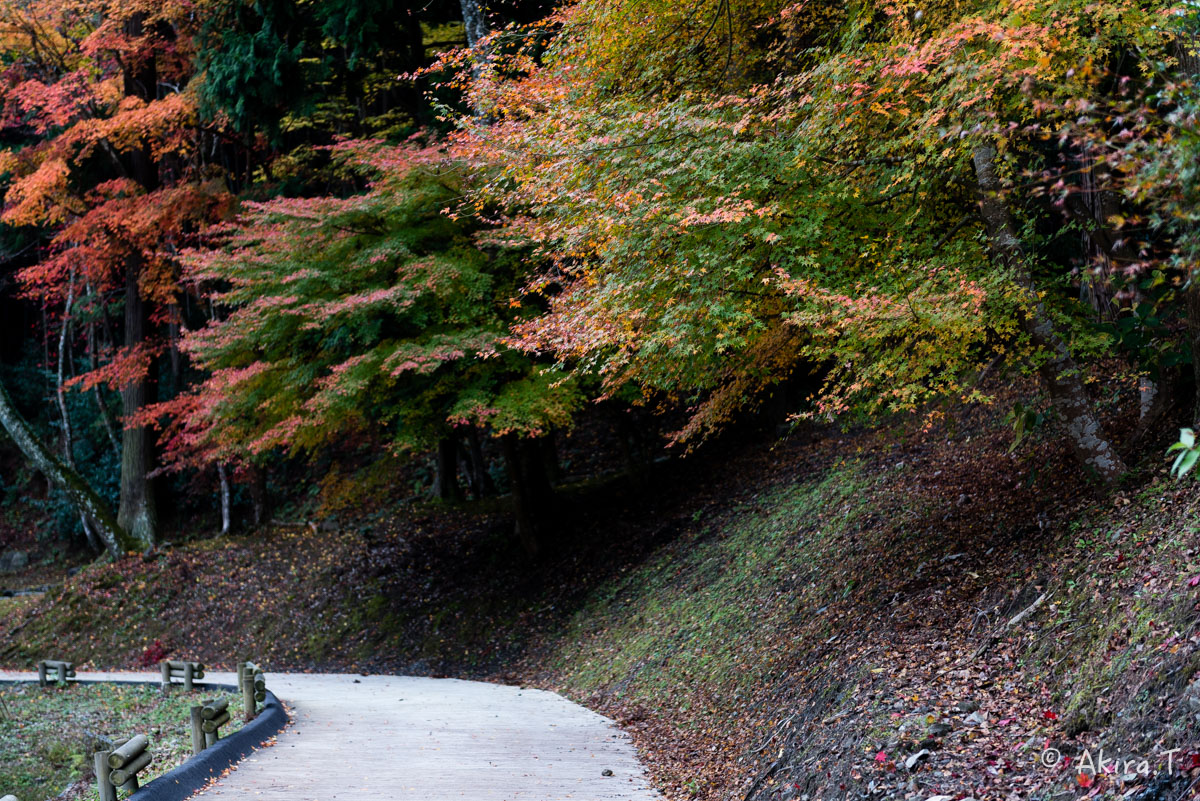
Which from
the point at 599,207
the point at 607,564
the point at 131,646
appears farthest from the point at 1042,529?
the point at 131,646

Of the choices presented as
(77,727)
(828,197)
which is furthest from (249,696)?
(828,197)

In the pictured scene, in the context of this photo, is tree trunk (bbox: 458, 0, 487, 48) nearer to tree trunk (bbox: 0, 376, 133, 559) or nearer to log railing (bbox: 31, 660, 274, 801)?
log railing (bbox: 31, 660, 274, 801)

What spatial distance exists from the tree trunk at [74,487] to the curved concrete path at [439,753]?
38.3ft

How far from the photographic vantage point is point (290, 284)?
1377cm

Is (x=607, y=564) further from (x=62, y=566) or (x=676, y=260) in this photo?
(x=62, y=566)

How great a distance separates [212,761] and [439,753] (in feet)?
6.14

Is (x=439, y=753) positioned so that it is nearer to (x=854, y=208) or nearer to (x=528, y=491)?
(x=854, y=208)

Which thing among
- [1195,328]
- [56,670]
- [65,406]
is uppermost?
[1195,328]

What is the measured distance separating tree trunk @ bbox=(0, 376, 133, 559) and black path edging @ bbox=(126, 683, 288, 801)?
14246 millimetres

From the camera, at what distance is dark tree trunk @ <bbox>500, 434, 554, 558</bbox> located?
655 inches

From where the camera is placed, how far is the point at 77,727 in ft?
36.7

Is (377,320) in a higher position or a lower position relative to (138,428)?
higher

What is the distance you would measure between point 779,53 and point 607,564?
Answer: 9398 mm

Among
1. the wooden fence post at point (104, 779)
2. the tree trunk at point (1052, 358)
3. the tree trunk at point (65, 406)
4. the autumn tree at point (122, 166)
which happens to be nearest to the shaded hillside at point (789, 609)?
the tree trunk at point (1052, 358)
